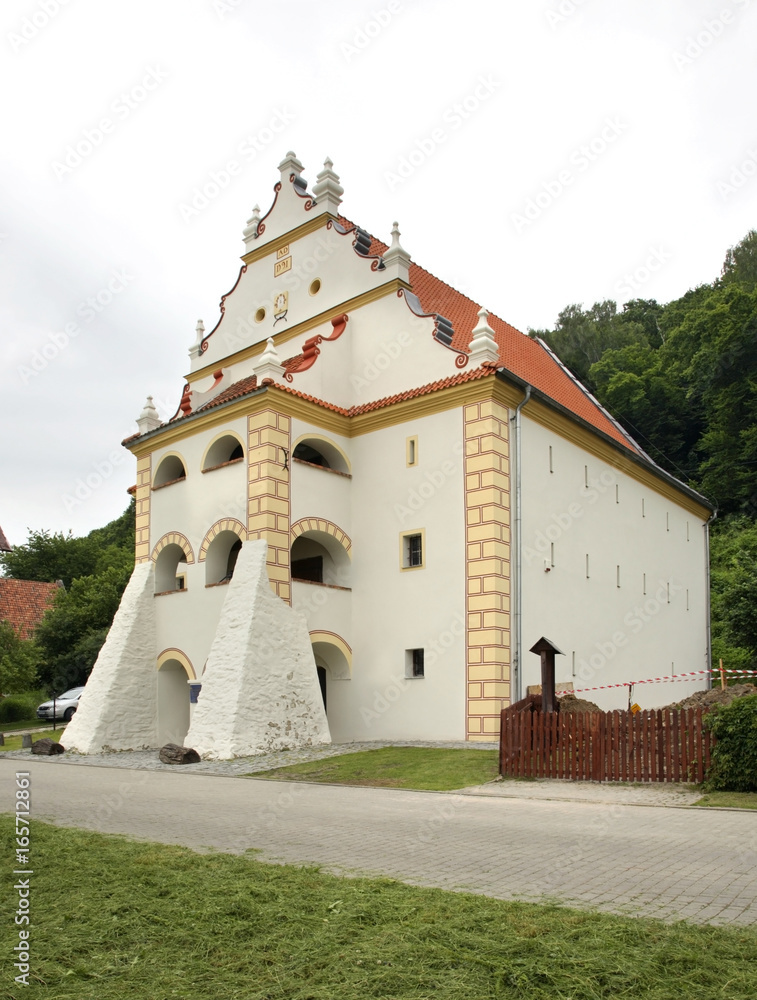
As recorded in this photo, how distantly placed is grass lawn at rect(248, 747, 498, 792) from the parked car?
2307cm

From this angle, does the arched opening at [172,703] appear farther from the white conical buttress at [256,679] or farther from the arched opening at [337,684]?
the white conical buttress at [256,679]

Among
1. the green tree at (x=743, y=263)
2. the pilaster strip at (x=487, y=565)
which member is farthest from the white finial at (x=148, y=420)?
the green tree at (x=743, y=263)

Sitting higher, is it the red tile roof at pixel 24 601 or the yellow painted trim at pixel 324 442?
the yellow painted trim at pixel 324 442

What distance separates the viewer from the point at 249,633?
19.0m

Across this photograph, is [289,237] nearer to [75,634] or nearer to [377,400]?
[377,400]

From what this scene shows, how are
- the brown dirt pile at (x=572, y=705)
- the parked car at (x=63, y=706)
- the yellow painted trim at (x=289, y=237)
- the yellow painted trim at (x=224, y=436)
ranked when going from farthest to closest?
the parked car at (x=63, y=706) < the yellow painted trim at (x=289, y=237) < the yellow painted trim at (x=224, y=436) < the brown dirt pile at (x=572, y=705)

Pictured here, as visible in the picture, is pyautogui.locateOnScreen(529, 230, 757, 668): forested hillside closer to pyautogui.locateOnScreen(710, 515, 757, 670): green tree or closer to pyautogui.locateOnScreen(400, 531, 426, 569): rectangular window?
pyautogui.locateOnScreen(710, 515, 757, 670): green tree

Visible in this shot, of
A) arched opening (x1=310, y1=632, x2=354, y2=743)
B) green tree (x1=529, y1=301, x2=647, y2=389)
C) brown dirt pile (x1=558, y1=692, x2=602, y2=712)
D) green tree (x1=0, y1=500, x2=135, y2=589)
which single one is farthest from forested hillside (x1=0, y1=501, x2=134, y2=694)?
green tree (x1=529, y1=301, x2=647, y2=389)

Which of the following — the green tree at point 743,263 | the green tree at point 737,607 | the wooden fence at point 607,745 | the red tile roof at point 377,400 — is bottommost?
the wooden fence at point 607,745

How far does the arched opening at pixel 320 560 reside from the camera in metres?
22.5

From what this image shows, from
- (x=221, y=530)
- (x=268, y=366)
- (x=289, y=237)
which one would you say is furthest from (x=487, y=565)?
(x=289, y=237)

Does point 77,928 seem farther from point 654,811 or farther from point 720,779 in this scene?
point 720,779

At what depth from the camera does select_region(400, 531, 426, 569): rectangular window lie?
21406 millimetres

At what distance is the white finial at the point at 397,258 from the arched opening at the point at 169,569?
9.52m
